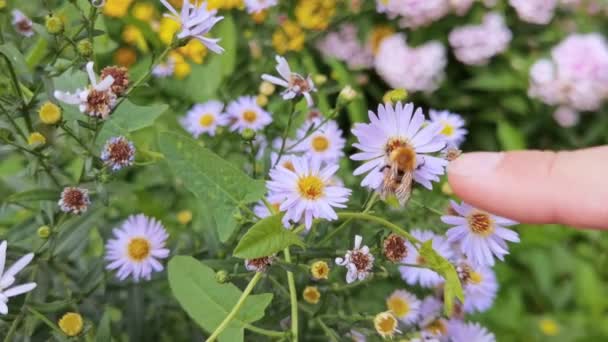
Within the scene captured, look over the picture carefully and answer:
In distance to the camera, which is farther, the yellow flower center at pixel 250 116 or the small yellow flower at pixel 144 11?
the small yellow flower at pixel 144 11

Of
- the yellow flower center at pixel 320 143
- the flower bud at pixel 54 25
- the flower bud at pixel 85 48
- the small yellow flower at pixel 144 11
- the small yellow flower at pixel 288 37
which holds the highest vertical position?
the small yellow flower at pixel 144 11

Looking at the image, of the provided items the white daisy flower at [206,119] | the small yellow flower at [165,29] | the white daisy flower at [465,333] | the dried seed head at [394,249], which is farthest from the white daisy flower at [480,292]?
the small yellow flower at [165,29]

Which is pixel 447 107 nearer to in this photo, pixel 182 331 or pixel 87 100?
pixel 182 331

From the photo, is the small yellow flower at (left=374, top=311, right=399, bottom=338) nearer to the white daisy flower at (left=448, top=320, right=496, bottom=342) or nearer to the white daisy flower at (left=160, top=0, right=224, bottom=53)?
the white daisy flower at (left=448, top=320, right=496, bottom=342)

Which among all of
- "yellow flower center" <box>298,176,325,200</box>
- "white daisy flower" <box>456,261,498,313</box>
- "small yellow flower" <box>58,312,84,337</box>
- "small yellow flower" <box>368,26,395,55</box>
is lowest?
"small yellow flower" <box>58,312,84,337</box>

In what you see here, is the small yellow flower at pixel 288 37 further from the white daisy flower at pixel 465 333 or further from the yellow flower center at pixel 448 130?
the white daisy flower at pixel 465 333

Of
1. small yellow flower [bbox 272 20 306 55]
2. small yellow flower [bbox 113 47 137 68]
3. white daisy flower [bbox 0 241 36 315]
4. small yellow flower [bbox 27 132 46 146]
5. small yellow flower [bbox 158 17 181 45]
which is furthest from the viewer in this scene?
small yellow flower [bbox 113 47 137 68]

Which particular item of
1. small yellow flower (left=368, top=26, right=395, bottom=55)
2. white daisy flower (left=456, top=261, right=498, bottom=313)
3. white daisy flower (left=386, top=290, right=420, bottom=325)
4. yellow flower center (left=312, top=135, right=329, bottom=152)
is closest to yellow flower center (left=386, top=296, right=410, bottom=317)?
white daisy flower (left=386, top=290, right=420, bottom=325)

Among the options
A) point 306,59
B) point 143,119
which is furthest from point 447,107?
point 143,119
